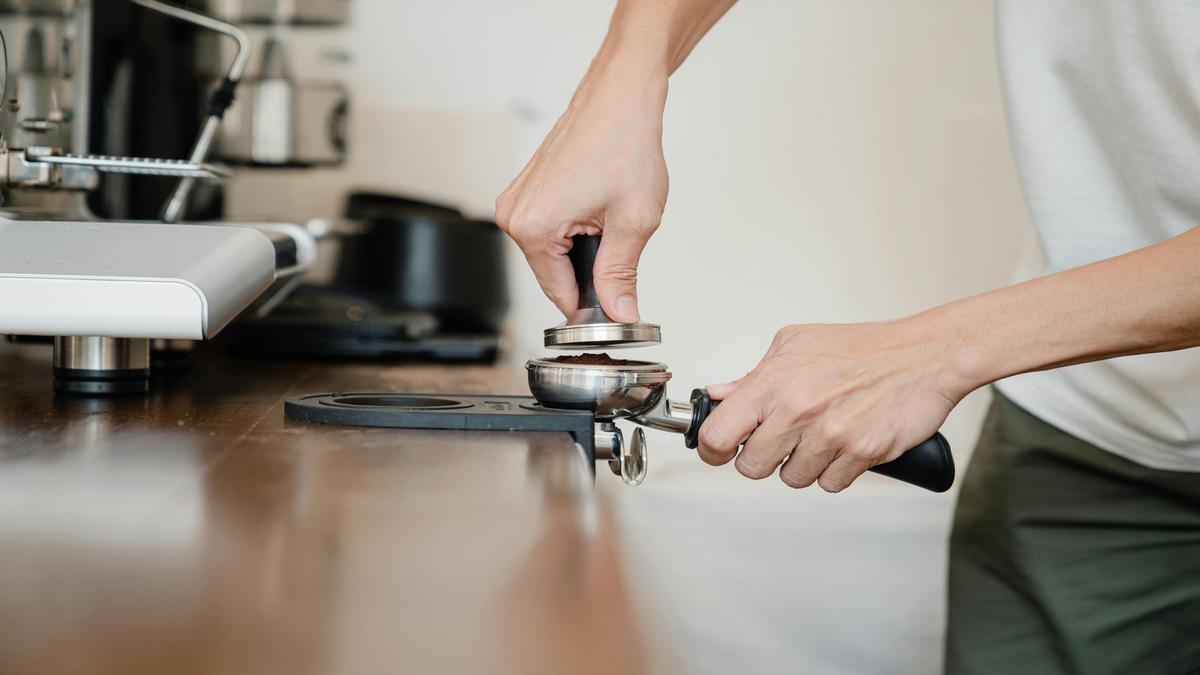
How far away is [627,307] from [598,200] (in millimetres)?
80

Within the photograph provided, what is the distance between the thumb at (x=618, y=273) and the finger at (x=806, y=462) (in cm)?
15

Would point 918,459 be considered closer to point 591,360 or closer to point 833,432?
point 833,432

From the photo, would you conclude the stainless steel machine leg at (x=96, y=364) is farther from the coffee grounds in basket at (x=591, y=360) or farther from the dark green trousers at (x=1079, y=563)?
the dark green trousers at (x=1079, y=563)

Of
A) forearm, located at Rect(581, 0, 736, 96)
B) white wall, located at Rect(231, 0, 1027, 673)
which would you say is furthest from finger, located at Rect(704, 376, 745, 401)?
white wall, located at Rect(231, 0, 1027, 673)

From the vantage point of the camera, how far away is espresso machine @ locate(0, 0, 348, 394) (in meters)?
0.60

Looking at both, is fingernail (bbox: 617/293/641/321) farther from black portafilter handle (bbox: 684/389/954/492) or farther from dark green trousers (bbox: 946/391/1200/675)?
dark green trousers (bbox: 946/391/1200/675)

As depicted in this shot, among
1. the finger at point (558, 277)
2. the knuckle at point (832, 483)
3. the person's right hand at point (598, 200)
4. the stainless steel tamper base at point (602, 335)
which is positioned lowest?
the knuckle at point (832, 483)

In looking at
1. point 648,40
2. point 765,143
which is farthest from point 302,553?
point 765,143

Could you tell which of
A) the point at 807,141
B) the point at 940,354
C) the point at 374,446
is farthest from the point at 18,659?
the point at 807,141

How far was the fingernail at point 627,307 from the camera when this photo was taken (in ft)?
2.25

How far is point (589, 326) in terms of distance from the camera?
648mm

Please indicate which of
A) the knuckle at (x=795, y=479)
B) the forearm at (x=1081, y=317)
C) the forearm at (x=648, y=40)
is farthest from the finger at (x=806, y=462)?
the forearm at (x=648, y=40)

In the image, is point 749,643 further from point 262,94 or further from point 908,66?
point 262,94

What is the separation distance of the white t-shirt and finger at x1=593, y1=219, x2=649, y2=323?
52cm
